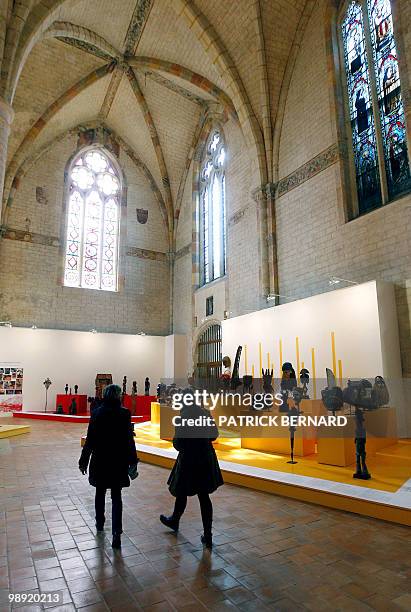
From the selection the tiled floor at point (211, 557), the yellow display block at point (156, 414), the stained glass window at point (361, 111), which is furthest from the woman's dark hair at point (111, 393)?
the stained glass window at point (361, 111)

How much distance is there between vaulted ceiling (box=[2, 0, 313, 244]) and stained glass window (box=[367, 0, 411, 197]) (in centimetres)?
295

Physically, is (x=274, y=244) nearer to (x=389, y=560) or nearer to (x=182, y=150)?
(x=182, y=150)

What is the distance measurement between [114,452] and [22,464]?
4029 millimetres

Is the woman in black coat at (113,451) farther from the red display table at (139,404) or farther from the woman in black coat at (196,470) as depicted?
the red display table at (139,404)

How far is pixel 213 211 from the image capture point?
1688cm

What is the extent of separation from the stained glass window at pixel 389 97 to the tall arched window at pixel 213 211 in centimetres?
696

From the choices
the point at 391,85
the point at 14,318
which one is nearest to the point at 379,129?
the point at 391,85

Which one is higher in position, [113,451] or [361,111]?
[361,111]

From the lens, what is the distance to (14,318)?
15.8m

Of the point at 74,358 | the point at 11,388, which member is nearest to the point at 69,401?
the point at 74,358

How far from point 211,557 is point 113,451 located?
3.79 ft

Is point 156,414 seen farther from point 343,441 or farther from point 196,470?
point 196,470

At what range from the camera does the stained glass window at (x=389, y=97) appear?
30.7 feet

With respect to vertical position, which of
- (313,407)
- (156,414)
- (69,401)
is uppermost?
(313,407)
